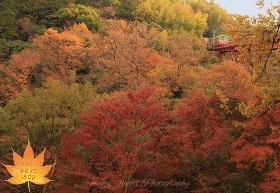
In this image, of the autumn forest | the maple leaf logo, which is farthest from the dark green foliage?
the maple leaf logo

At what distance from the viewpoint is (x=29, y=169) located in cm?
1484

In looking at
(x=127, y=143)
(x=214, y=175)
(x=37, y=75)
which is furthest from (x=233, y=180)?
(x=37, y=75)

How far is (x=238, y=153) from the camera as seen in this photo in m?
10.8

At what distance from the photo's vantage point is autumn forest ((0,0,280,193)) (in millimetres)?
10125

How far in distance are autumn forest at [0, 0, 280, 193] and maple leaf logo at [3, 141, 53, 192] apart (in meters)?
0.47

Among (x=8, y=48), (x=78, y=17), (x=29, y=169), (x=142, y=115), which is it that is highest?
(x=78, y=17)

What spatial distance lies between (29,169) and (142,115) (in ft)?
19.8

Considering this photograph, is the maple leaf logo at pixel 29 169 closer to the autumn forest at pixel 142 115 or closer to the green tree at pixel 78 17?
the autumn forest at pixel 142 115

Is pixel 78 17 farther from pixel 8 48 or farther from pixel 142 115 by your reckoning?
pixel 142 115

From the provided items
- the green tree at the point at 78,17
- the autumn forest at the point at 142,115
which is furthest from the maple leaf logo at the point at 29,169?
the green tree at the point at 78,17

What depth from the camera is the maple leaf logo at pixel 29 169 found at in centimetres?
1465

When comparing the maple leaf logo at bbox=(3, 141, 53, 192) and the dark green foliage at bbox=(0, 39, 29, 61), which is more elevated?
the dark green foliage at bbox=(0, 39, 29, 61)

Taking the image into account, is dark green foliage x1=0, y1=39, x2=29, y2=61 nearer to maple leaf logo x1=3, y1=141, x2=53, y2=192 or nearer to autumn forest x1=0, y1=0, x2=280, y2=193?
autumn forest x1=0, y1=0, x2=280, y2=193

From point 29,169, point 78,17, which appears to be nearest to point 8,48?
point 78,17
